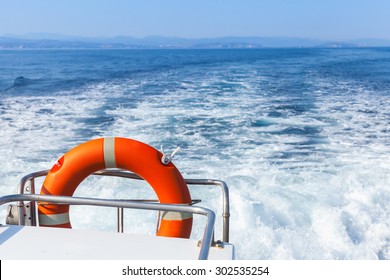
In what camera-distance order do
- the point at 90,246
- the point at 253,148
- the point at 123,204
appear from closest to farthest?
the point at 123,204 < the point at 90,246 < the point at 253,148

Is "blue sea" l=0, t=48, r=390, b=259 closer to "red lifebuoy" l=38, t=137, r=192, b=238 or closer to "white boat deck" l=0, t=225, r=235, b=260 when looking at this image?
"red lifebuoy" l=38, t=137, r=192, b=238

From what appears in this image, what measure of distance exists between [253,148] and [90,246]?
5.51 meters

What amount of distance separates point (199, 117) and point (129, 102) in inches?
111

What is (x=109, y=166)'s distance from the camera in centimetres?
282

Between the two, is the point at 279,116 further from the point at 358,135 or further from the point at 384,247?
the point at 384,247

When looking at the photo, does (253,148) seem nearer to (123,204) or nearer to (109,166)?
(109,166)

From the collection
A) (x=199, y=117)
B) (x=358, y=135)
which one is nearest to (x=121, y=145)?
(x=358, y=135)

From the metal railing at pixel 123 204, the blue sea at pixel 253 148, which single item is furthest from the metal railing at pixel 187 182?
the blue sea at pixel 253 148

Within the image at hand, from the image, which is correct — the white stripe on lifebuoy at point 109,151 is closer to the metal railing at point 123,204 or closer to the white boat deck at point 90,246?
the white boat deck at point 90,246

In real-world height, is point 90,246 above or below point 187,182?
below

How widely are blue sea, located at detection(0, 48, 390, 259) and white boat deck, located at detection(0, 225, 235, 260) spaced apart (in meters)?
2.23

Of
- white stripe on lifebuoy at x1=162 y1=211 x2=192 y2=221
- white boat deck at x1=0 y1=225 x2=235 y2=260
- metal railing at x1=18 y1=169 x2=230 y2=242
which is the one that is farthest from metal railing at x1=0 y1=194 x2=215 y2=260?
white stripe on lifebuoy at x1=162 y1=211 x2=192 y2=221

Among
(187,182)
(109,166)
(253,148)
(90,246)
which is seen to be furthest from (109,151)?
(253,148)

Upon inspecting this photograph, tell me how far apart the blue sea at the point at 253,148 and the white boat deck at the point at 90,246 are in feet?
7.31
